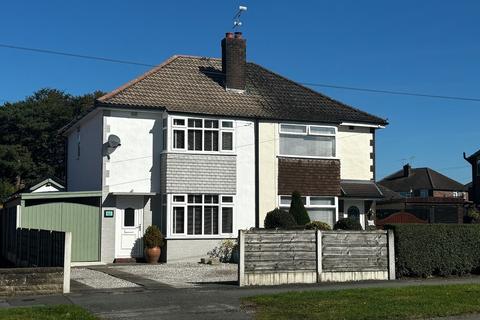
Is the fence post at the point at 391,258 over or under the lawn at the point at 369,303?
over

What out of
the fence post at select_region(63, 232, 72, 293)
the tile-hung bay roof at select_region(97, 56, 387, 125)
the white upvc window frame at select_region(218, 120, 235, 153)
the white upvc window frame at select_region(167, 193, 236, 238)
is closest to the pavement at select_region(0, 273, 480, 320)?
the fence post at select_region(63, 232, 72, 293)

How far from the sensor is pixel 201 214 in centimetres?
2361

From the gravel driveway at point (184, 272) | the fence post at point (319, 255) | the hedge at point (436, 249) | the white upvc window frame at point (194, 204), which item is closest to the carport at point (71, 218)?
the gravel driveway at point (184, 272)

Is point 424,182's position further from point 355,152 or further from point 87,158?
point 87,158

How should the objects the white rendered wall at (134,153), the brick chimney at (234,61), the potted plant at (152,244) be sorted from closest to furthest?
the potted plant at (152,244), the white rendered wall at (134,153), the brick chimney at (234,61)

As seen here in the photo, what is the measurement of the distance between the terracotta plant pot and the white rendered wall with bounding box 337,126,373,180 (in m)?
9.26

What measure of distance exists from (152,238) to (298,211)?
220 inches

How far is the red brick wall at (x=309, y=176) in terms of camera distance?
25000mm

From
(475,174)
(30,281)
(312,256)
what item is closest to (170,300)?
(30,281)

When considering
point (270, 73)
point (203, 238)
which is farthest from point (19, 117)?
point (203, 238)

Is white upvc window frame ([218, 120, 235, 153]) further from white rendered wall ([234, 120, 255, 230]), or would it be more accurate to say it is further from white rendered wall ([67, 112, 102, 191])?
white rendered wall ([67, 112, 102, 191])

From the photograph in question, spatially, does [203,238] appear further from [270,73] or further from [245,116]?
[270,73]

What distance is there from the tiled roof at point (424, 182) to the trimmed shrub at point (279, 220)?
57554mm

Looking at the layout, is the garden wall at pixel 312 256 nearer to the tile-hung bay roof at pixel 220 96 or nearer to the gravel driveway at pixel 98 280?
the gravel driveway at pixel 98 280
